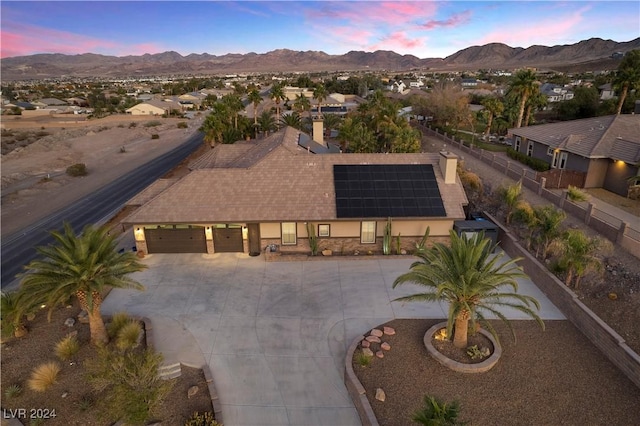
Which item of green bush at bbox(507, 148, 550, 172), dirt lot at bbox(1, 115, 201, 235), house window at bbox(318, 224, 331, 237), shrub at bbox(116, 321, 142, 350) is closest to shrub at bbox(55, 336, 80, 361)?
shrub at bbox(116, 321, 142, 350)

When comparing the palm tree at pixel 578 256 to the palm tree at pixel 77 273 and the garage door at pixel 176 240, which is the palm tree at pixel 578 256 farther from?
the garage door at pixel 176 240

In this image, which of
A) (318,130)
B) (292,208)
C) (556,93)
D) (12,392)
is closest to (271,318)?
(292,208)

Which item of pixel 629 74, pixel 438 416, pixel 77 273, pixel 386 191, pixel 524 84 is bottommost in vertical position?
pixel 438 416

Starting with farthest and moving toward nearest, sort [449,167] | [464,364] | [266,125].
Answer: [266,125], [449,167], [464,364]

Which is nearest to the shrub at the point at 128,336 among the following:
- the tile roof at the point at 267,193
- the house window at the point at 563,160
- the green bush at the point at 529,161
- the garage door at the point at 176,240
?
the tile roof at the point at 267,193

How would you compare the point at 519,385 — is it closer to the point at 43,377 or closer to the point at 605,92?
the point at 43,377

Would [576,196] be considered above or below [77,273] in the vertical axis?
below
